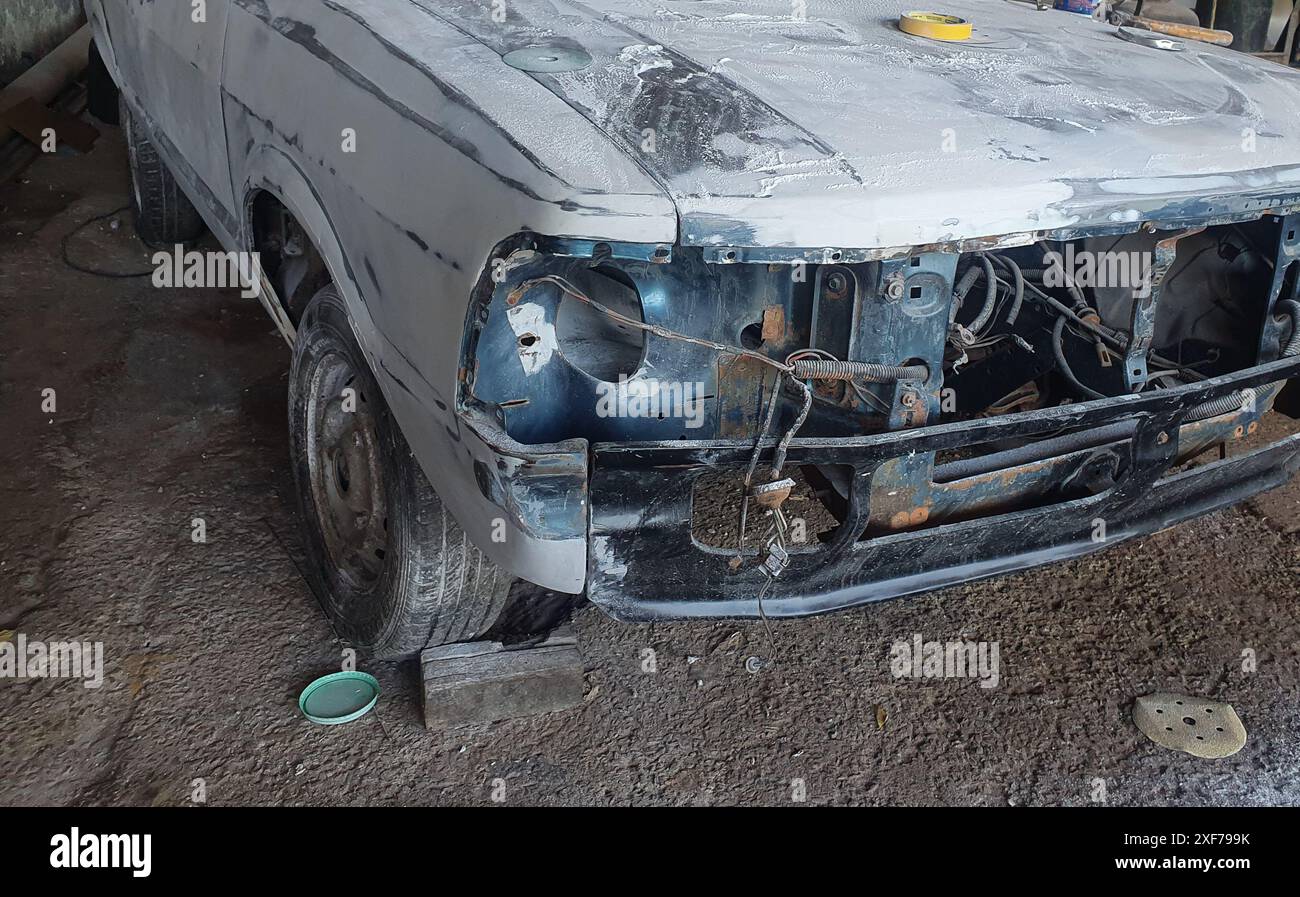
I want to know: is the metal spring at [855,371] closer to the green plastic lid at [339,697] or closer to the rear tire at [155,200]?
the green plastic lid at [339,697]

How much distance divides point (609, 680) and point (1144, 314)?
54.9 inches

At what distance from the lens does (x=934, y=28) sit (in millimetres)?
2451

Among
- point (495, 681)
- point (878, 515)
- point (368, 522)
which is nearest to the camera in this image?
point (878, 515)

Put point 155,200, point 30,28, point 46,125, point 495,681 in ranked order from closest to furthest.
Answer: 1. point 495,681
2. point 155,200
3. point 46,125
4. point 30,28

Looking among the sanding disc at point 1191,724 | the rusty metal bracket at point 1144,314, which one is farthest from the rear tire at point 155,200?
the sanding disc at point 1191,724

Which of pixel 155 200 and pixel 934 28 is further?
pixel 155 200

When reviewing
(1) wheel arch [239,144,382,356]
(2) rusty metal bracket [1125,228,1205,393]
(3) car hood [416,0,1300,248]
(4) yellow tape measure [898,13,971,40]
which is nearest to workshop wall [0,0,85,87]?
(1) wheel arch [239,144,382,356]

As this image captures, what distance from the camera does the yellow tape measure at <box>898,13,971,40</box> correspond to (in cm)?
245

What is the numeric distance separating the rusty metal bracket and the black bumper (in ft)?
0.55

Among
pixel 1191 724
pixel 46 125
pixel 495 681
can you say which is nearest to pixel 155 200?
pixel 46 125

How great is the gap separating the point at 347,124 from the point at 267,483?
144 centimetres

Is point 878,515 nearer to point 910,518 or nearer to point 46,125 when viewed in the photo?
point 910,518

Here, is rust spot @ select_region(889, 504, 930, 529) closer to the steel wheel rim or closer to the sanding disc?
the sanding disc
